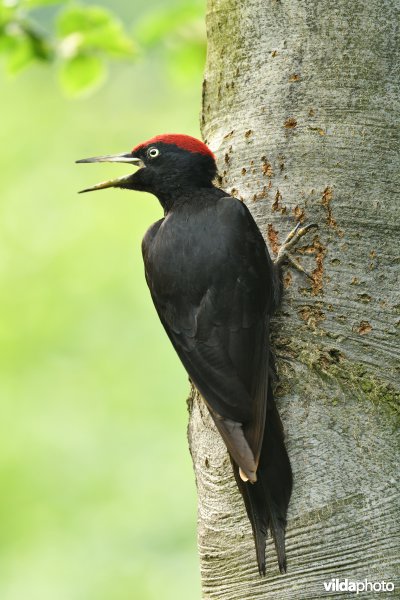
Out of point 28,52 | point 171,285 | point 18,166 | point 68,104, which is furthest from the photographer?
point 68,104

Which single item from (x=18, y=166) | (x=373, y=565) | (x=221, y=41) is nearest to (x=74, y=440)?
(x=18, y=166)

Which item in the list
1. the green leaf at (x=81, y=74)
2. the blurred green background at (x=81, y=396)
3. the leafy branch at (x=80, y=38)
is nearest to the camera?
the leafy branch at (x=80, y=38)

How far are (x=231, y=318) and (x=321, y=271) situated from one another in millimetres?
337

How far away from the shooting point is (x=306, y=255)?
9.14 feet

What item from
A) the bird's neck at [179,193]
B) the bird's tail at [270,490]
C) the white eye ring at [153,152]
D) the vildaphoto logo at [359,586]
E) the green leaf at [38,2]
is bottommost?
the vildaphoto logo at [359,586]

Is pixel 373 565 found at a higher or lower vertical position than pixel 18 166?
lower

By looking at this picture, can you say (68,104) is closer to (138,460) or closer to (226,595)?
(138,460)

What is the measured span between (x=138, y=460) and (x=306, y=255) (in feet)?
11.1

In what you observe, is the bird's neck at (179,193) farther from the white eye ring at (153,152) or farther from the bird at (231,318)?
the white eye ring at (153,152)

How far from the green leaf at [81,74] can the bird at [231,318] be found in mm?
638

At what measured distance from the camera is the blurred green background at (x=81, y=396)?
5.55 meters

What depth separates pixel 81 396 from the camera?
606cm

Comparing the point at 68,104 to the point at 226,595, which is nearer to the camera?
the point at 226,595

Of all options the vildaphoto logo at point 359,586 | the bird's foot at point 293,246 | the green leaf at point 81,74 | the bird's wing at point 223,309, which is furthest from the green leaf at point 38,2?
the vildaphoto logo at point 359,586
